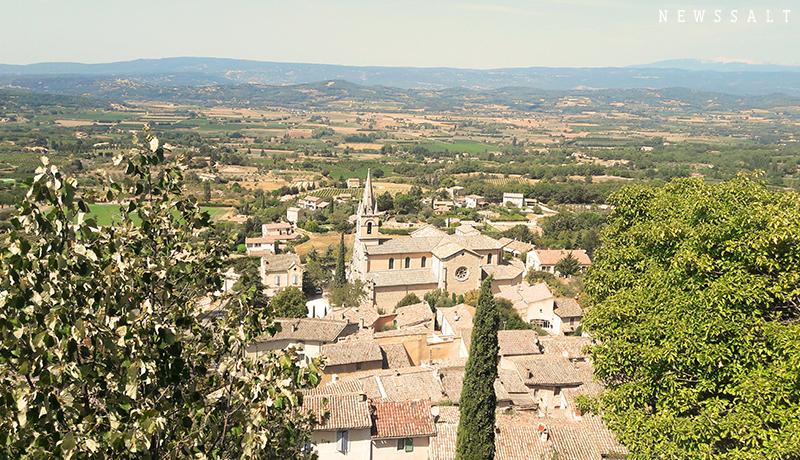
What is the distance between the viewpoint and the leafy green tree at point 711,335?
9477 millimetres

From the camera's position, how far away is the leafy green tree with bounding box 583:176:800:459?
9477 millimetres

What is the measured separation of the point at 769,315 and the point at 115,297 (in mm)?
11350

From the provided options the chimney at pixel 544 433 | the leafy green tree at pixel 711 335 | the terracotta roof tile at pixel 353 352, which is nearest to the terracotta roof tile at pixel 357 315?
the terracotta roof tile at pixel 353 352

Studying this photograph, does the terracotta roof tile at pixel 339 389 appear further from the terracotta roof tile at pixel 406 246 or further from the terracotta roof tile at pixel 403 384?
the terracotta roof tile at pixel 406 246

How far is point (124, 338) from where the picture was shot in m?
4.41

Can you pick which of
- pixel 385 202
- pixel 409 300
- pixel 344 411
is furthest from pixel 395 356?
pixel 385 202

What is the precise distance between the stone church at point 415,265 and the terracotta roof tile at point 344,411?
67.3ft

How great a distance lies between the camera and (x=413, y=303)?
37938 mm

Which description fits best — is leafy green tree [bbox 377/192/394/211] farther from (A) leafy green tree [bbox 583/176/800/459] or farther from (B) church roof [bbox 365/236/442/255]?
(A) leafy green tree [bbox 583/176/800/459]

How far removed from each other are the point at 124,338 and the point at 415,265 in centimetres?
3696

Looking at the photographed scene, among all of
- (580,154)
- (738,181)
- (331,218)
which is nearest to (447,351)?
(738,181)

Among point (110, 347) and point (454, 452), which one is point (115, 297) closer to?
point (110, 347)

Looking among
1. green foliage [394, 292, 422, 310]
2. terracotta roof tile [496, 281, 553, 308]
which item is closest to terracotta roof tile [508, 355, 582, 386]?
terracotta roof tile [496, 281, 553, 308]

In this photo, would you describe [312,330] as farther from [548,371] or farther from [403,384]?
[548,371]
